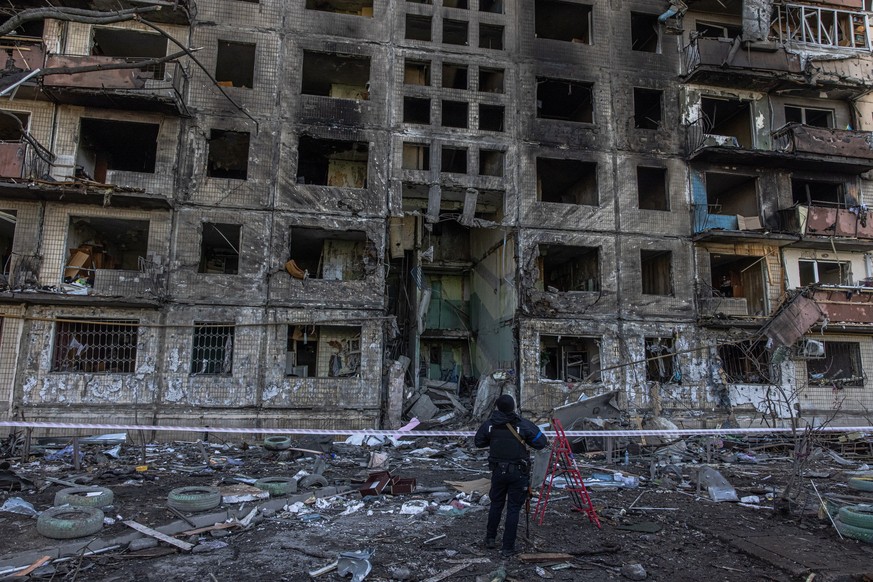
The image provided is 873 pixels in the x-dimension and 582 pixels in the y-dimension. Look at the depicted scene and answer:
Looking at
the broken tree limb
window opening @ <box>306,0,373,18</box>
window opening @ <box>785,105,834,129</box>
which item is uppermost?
window opening @ <box>306,0,373,18</box>

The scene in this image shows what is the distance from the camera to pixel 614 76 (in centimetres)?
1978

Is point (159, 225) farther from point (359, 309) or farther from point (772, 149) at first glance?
point (772, 149)

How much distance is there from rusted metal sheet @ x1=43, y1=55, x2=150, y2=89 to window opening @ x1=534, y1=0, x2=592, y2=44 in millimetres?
14638

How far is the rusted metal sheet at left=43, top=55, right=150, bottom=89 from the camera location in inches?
608

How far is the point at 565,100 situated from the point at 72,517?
67.7ft

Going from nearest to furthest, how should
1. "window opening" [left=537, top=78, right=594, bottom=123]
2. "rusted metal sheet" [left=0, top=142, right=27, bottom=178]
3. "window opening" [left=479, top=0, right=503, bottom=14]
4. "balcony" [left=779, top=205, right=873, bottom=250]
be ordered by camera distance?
"rusted metal sheet" [left=0, top=142, right=27, bottom=178] → "balcony" [left=779, top=205, right=873, bottom=250] → "window opening" [left=537, top=78, right=594, bottom=123] → "window opening" [left=479, top=0, right=503, bottom=14]

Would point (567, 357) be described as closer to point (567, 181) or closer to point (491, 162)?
point (567, 181)

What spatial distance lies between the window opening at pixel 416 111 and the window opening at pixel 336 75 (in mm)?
1706

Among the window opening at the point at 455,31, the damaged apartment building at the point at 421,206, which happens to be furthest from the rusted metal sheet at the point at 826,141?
the window opening at the point at 455,31

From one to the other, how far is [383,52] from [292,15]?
324cm

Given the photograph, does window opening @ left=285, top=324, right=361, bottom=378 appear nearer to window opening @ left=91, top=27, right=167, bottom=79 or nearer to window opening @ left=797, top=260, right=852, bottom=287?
window opening @ left=91, top=27, right=167, bottom=79

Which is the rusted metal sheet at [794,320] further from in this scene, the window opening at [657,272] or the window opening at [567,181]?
the window opening at [567,181]

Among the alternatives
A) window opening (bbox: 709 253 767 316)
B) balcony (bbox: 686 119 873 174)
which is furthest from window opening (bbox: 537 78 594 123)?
window opening (bbox: 709 253 767 316)

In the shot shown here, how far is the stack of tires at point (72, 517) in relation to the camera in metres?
6.27
